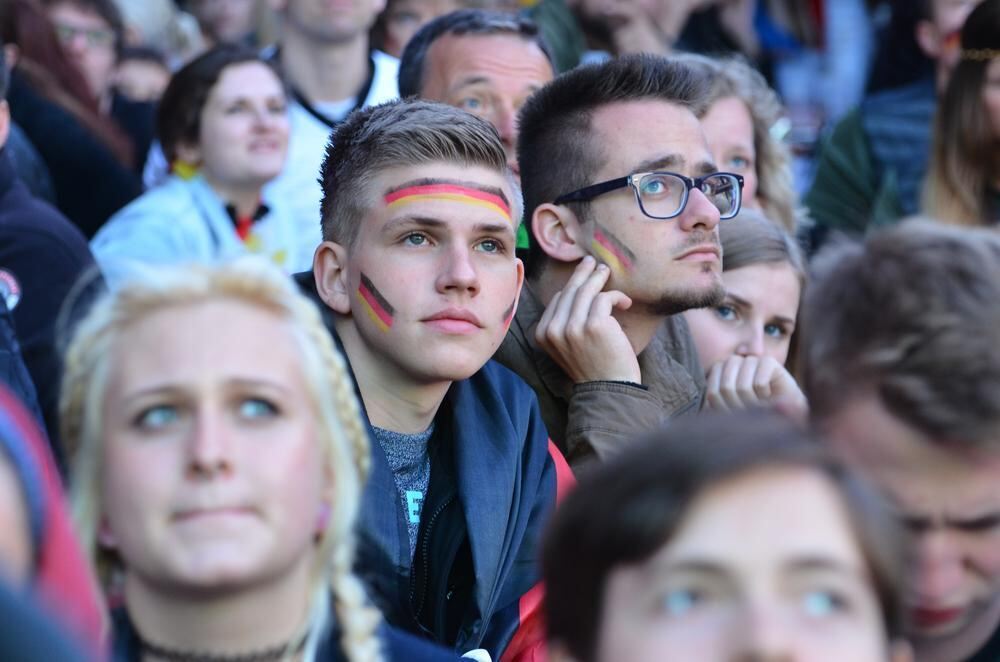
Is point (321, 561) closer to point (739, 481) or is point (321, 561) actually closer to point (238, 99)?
point (739, 481)

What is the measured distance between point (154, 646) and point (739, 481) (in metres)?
0.85

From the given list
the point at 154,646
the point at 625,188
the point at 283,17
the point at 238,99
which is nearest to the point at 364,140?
the point at 625,188

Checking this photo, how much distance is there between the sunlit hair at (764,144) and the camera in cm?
538

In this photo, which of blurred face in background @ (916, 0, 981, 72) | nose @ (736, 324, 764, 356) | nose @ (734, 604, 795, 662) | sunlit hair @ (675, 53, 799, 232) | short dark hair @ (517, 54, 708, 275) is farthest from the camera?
blurred face in background @ (916, 0, 981, 72)

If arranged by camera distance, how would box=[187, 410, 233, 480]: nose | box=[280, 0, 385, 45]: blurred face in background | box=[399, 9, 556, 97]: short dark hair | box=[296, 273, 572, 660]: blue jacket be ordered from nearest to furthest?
1. box=[187, 410, 233, 480]: nose
2. box=[296, 273, 572, 660]: blue jacket
3. box=[399, 9, 556, 97]: short dark hair
4. box=[280, 0, 385, 45]: blurred face in background

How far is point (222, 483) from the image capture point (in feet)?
6.62

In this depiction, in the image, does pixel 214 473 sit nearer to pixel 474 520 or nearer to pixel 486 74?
pixel 474 520

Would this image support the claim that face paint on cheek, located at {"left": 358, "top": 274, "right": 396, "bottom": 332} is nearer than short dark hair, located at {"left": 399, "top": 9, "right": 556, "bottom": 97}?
Yes

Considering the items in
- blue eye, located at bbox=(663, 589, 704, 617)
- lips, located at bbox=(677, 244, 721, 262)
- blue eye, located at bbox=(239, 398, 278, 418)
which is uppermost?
blue eye, located at bbox=(239, 398, 278, 418)

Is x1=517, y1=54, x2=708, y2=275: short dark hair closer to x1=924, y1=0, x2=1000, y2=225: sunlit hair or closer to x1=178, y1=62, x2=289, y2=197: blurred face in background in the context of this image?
x1=178, y1=62, x2=289, y2=197: blurred face in background

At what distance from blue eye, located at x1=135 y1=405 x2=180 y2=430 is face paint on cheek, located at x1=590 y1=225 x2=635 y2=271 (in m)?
2.15

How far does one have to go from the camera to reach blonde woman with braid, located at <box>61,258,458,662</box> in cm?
203

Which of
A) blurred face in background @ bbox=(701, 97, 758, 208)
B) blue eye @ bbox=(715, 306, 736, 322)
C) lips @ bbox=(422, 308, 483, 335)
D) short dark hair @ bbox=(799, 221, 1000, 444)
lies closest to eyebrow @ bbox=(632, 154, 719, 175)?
blue eye @ bbox=(715, 306, 736, 322)

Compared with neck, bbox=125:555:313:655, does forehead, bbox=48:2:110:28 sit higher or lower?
higher
